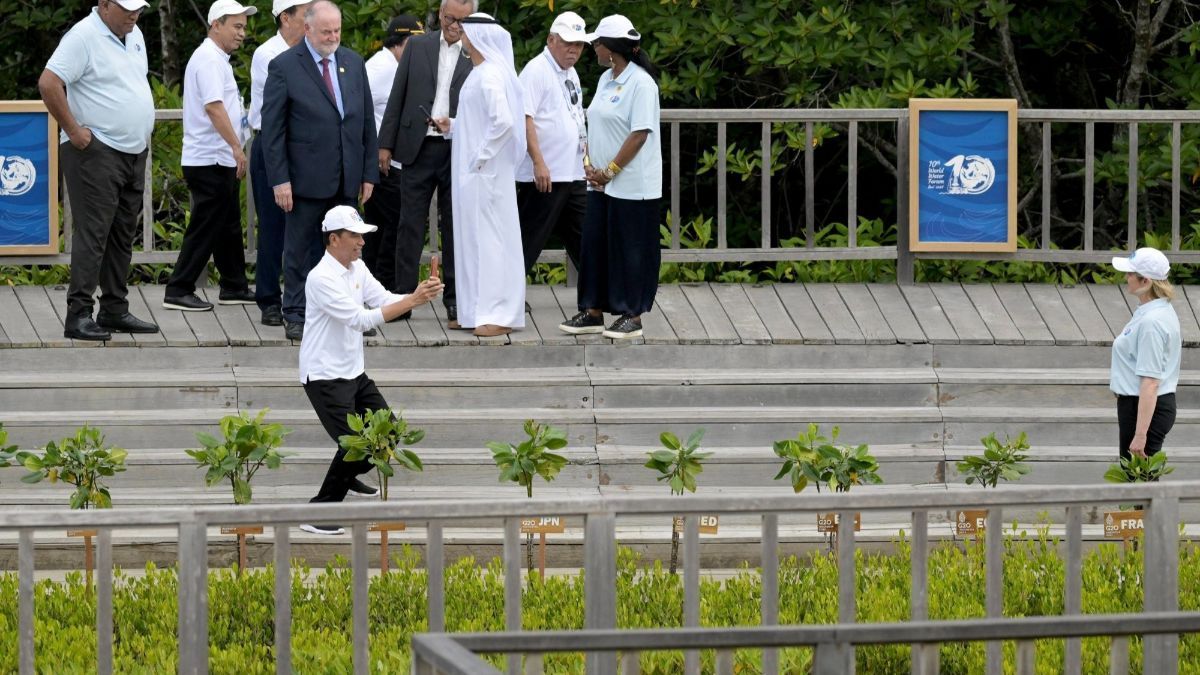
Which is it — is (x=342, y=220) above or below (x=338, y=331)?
above

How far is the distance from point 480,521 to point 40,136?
6.16 meters

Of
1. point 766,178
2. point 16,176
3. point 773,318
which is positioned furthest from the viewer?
point 766,178

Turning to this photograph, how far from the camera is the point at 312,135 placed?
33.4ft

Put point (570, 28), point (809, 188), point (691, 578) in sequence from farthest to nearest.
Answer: point (809, 188), point (570, 28), point (691, 578)

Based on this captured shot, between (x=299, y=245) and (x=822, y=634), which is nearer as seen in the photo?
(x=822, y=634)

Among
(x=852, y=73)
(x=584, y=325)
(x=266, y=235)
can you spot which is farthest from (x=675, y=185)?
(x=852, y=73)

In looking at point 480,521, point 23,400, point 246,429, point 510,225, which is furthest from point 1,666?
point 510,225

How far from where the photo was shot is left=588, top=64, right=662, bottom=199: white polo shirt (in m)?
10.2

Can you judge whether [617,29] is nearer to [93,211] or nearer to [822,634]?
[93,211]

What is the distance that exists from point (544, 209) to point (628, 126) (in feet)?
2.46

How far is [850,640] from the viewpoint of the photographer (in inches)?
163

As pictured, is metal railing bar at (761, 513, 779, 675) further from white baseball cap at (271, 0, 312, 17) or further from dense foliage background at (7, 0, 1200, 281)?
dense foliage background at (7, 0, 1200, 281)

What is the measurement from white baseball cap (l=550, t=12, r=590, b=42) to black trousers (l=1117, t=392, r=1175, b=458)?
3.15 metres

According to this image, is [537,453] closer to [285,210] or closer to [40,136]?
[285,210]
